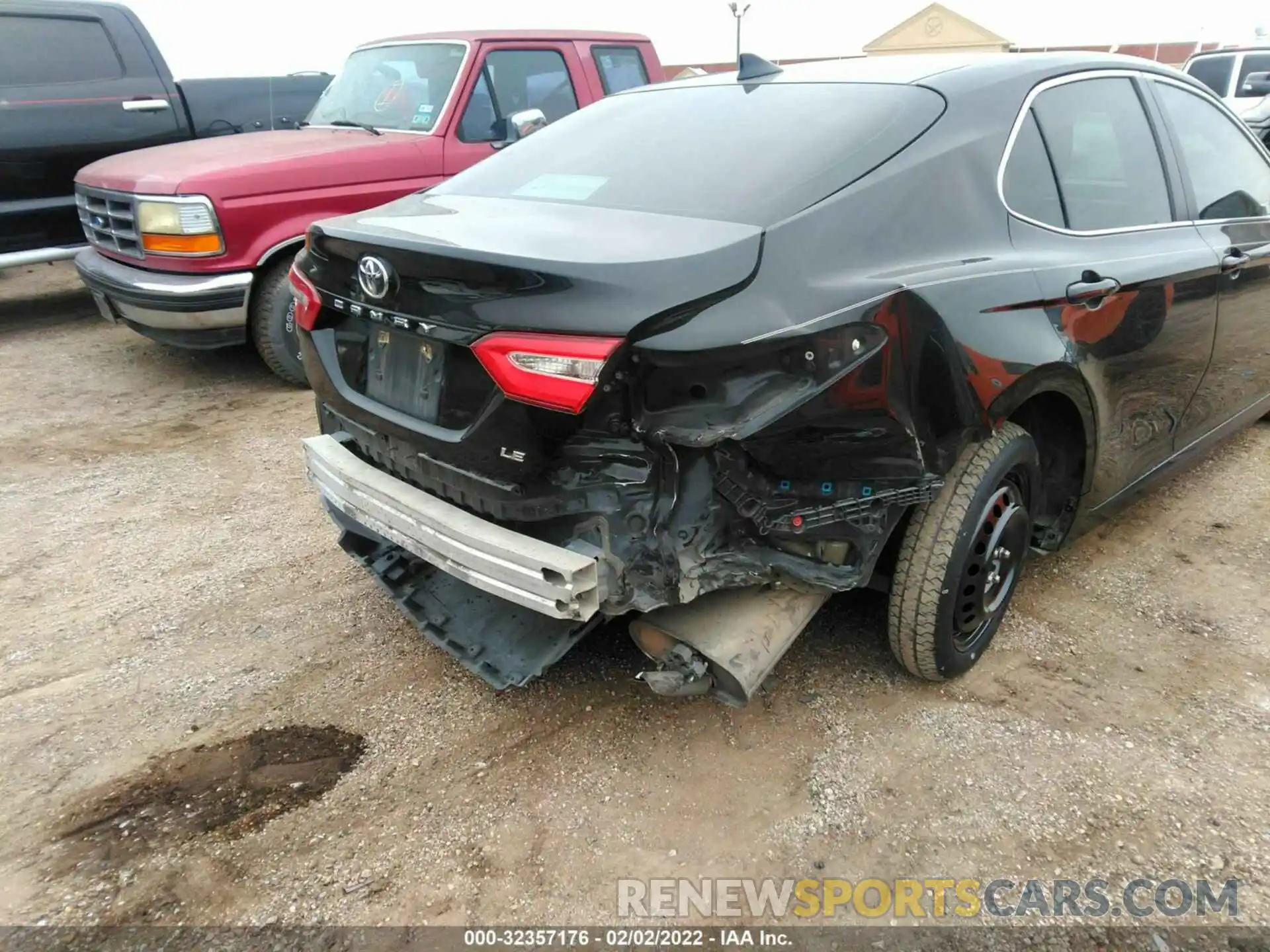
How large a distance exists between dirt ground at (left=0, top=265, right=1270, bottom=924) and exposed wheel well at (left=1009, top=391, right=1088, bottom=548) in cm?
31

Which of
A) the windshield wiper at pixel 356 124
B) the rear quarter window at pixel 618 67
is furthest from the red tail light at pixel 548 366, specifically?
the rear quarter window at pixel 618 67

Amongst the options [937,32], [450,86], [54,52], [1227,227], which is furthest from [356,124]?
[937,32]

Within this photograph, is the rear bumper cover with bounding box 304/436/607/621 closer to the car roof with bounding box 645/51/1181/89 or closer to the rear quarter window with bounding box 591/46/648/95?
the car roof with bounding box 645/51/1181/89

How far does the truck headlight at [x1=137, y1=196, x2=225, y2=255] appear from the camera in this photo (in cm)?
489

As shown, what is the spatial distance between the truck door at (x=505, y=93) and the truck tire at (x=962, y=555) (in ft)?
13.1

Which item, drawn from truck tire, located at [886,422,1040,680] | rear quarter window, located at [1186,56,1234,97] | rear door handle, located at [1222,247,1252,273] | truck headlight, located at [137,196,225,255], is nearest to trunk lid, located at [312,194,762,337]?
truck tire, located at [886,422,1040,680]

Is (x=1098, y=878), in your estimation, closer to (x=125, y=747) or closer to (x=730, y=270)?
(x=730, y=270)

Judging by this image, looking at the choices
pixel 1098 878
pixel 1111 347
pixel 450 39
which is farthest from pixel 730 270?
pixel 450 39

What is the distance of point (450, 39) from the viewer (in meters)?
5.67

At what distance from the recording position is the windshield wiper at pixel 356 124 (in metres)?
5.71

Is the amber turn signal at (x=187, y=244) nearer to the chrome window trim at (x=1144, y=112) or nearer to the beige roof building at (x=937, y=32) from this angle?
the chrome window trim at (x=1144, y=112)

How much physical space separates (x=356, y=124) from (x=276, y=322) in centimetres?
155

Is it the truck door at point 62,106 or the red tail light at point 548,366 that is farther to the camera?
the truck door at point 62,106

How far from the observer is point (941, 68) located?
8.77 feet
